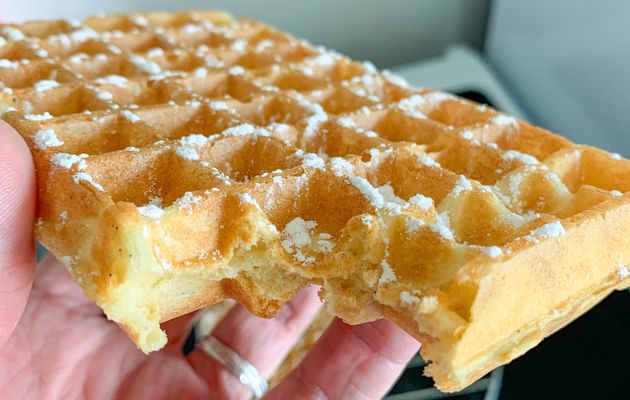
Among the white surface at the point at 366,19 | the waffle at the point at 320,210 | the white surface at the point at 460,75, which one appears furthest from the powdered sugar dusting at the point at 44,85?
the white surface at the point at 460,75

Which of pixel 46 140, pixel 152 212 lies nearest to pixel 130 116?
pixel 46 140

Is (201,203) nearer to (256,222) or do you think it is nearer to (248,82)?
(256,222)

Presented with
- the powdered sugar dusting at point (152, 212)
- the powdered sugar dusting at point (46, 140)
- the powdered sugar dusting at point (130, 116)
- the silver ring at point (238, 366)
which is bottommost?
the silver ring at point (238, 366)

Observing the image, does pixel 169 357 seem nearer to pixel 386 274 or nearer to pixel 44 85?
pixel 44 85

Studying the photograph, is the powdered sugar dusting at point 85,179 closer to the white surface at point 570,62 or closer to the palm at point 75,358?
the palm at point 75,358

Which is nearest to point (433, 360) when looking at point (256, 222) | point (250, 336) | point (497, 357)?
point (497, 357)

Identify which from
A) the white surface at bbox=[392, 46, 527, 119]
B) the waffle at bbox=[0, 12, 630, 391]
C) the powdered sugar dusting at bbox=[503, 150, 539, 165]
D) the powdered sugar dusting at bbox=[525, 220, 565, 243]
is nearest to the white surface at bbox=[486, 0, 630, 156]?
the white surface at bbox=[392, 46, 527, 119]

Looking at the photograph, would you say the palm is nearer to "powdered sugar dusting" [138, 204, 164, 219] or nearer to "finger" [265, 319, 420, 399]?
"finger" [265, 319, 420, 399]
